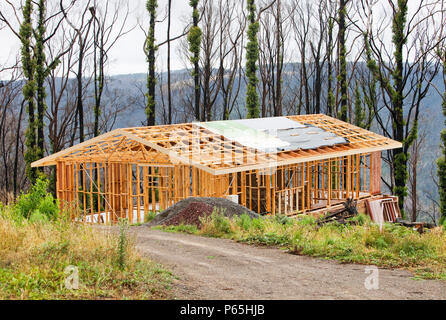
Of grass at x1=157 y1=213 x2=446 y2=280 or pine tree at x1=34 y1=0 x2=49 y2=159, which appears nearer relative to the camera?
grass at x1=157 y1=213 x2=446 y2=280

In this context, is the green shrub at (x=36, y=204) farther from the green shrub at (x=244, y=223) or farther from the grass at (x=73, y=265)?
the green shrub at (x=244, y=223)

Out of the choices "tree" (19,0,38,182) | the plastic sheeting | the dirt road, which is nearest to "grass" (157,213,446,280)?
the dirt road

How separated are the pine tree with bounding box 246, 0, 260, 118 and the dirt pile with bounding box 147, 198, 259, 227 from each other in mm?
→ 16151

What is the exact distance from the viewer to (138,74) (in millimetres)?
84688

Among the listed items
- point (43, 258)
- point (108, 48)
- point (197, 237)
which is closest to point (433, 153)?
point (108, 48)

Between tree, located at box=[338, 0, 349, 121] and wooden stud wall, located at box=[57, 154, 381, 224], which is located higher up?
tree, located at box=[338, 0, 349, 121]

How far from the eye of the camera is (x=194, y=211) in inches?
551

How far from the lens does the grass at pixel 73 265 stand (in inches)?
254

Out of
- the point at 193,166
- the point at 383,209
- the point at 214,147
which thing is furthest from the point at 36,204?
the point at 383,209

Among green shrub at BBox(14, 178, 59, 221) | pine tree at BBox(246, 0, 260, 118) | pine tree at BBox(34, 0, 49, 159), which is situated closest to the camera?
green shrub at BBox(14, 178, 59, 221)

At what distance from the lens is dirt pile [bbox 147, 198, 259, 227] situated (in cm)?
1383

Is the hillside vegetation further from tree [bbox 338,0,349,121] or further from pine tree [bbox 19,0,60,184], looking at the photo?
tree [bbox 338,0,349,121]
